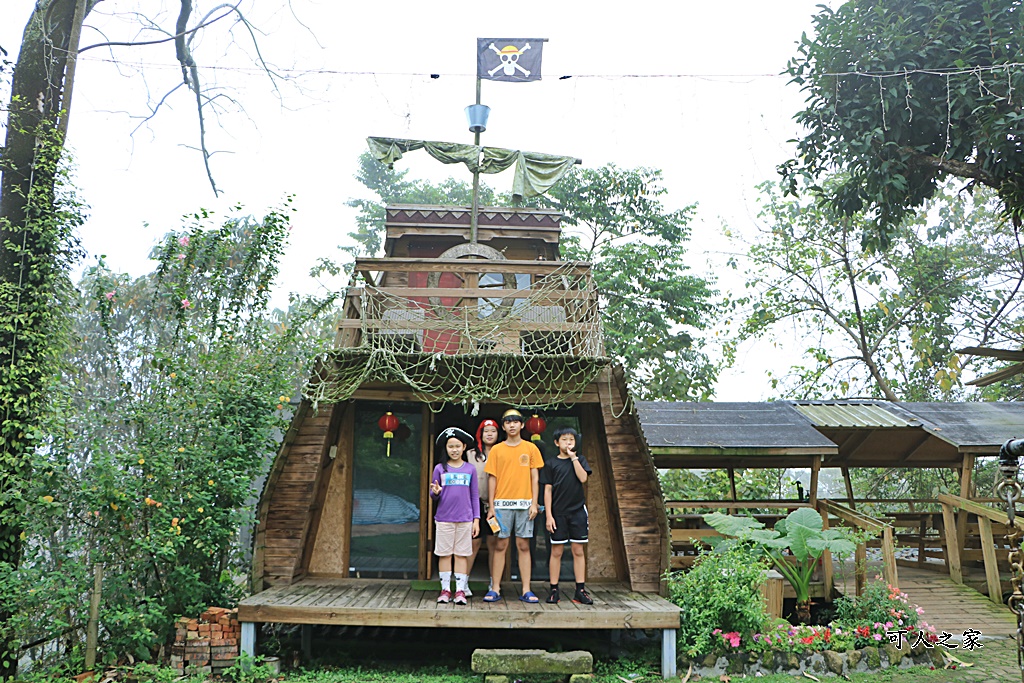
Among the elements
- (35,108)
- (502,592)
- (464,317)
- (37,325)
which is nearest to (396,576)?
(502,592)

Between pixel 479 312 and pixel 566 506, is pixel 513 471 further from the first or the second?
pixel 479 312

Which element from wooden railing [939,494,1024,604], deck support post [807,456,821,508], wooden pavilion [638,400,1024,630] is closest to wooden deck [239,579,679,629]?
wooden pavilion [638,400,1024,630]

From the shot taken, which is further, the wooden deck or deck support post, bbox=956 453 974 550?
deck support post, bbox=956 453 974 550

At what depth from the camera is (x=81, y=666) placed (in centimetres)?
673

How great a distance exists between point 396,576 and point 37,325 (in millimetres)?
4433

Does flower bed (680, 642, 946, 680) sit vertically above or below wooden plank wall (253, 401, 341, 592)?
below

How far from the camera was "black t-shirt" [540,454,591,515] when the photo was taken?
731cm

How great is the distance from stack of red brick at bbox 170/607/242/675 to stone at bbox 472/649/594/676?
227 centimetres

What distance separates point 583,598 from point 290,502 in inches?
122

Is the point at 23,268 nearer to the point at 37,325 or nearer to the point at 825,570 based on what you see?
the point at 37,325

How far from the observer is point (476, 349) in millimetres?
7730

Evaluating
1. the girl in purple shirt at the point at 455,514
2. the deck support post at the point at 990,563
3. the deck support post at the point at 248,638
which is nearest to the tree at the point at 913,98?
the deck support post at the point at 990,563

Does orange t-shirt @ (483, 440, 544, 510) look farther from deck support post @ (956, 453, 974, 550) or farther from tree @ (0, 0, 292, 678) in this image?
deck support post @ (956, 453, 974, 550)

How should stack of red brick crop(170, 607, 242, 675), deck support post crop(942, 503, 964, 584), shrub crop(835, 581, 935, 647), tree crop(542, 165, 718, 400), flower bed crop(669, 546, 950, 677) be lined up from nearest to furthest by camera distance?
stack of red brick crop(170, 607, 242, 675) → flower bed crop(669, 546, 950, 677) → shrub crop(835, 581, 935, 647) → deck support post crop(942, 503, 964, 584) → tree crop(542, 165, 718, 400)
